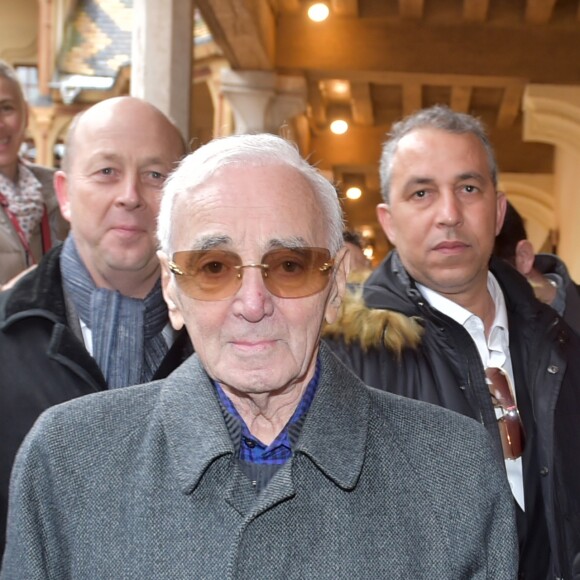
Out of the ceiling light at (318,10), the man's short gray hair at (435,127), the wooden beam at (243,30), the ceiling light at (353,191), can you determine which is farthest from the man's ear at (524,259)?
the ceiling light at (353,191)

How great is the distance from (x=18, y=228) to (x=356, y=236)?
2391 millimetres

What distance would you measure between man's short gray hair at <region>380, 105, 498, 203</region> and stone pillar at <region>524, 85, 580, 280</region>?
588 centimetres

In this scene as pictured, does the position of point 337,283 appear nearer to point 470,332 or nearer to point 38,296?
point 38,296

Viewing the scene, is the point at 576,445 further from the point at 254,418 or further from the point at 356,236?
the point at 356,236

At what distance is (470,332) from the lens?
2953 millimetres

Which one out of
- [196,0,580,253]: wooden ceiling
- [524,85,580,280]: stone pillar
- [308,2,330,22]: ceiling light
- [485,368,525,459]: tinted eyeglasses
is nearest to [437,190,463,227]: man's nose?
[485,368,525,459]: tinted eyeglasses

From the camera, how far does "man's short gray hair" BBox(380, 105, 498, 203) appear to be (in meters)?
3.04

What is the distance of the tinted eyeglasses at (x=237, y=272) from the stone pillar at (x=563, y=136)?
7.31 meters

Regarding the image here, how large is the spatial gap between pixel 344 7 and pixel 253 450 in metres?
6.70

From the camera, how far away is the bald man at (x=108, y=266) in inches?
95.5

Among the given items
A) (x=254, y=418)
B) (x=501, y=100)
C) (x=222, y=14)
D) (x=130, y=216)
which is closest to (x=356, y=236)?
(x=222, y=14)

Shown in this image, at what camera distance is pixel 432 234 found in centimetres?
294

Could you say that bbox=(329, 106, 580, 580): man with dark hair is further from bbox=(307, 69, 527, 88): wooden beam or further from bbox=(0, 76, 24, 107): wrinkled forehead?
bbox=(307, 69, 527, 88): wooden beam

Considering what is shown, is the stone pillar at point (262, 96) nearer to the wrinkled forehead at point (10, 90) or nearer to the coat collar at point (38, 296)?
the wrinkled forehead at point (10, 90)
